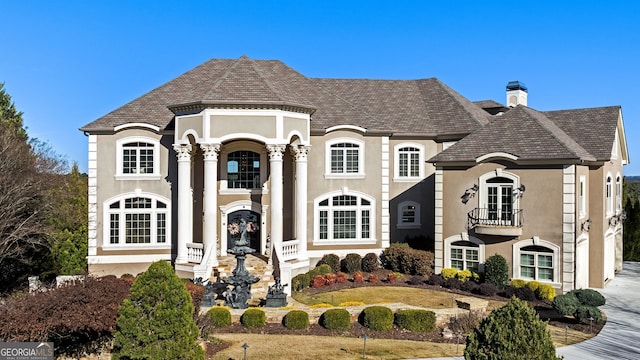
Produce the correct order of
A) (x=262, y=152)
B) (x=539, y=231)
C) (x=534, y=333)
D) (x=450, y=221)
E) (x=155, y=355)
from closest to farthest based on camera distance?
(x=534, y=333)
(x=155, y=355)
(x=539, y=231)
(x=450, y=221)
(x=262, y=152)

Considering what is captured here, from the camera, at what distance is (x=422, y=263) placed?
90.9 ft

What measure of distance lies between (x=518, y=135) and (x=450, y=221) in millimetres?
5039

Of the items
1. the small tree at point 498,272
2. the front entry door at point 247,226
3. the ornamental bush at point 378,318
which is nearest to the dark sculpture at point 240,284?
the ornamental bush at point 378,318

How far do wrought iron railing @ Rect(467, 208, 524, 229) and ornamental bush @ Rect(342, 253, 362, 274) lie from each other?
18.8 ft

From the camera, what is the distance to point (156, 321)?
13305 millimetres

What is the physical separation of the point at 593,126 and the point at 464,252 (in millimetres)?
9439

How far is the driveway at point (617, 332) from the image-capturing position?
16.9 m

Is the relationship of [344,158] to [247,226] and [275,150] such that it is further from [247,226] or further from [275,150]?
[247,226]

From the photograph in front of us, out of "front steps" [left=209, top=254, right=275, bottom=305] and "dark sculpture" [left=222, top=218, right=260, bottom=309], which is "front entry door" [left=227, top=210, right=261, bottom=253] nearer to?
"front steps" [left=209, top=254, right=275, bottom=305]

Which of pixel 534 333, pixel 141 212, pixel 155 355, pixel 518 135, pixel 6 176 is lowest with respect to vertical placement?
pixel 155 355

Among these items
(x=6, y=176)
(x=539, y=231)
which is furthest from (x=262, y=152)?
(x=539, y=231)

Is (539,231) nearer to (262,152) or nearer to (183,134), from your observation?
(262,152)

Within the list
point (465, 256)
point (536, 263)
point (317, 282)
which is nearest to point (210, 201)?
point (317, 282)

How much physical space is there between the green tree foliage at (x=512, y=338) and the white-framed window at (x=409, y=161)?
19815mm
